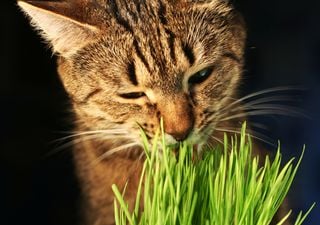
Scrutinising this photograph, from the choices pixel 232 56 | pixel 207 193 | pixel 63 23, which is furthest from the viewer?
pixel 232 56

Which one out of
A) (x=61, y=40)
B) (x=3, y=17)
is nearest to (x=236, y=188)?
(x=61, y=40)

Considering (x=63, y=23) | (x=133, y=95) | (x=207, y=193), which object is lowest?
(x=207, y=193)

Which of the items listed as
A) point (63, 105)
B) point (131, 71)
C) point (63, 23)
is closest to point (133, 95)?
point (131, 71)

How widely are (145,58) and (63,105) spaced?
0.37m

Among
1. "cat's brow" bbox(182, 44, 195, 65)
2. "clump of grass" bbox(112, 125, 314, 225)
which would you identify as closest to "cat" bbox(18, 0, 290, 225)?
"cat's brow" bbox(182, 44, 195, 65)

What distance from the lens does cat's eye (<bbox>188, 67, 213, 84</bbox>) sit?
3.41ft

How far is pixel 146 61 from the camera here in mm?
996

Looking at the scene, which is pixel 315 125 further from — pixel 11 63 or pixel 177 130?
pixel 11 63

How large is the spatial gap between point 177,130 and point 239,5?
437mm

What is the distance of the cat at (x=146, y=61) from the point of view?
99 cm

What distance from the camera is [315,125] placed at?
1.28 meters

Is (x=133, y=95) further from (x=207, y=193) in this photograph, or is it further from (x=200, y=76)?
(x=207, y=193)

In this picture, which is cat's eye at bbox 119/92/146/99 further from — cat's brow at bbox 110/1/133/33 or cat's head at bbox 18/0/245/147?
cat's brow at bbox 110/1/133/33

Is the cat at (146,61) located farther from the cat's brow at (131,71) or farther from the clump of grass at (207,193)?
the clump of grass at (207,193)
